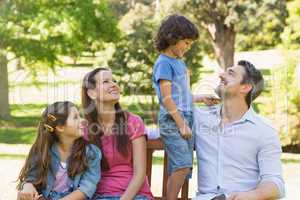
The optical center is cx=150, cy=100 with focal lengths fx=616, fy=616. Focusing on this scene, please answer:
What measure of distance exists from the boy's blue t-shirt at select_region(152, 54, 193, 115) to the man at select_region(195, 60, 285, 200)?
1.90ft

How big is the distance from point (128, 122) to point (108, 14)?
13.7 meters

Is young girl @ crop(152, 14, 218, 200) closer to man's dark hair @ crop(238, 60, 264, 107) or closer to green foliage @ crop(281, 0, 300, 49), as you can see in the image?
man's dark hair @ crop(238, 60, 264, 107)

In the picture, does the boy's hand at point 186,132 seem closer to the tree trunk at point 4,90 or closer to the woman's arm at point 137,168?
the woman's arm at point 137,168

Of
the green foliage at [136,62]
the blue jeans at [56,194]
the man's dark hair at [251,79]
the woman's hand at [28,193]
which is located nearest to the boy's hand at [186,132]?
the man's dark hair at [251,79]

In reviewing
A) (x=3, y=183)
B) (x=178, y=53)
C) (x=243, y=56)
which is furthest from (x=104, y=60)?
(x=243, y=56)

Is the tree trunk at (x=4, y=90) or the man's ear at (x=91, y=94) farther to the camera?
the tree trunk at (x=4, y=90)

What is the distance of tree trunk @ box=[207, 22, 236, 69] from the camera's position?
25266 millimetres

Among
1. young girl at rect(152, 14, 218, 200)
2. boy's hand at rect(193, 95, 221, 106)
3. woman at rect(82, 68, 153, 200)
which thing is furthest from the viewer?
young girl at rect(152, 14, 218, 200)

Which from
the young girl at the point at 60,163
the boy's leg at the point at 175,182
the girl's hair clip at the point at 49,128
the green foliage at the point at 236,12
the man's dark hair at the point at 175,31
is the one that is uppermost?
the green foliage at the point at 236,12

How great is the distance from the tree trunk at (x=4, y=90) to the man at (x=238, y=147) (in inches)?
555

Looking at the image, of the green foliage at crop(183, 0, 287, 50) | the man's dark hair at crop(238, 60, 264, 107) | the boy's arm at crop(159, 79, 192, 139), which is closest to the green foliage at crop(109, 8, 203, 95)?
the green foliage at crop(183, 0, 287, 50)

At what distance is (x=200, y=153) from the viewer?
407 cm

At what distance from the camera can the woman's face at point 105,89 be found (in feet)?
13.6

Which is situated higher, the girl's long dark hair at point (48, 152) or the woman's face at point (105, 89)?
the woman's face at point (105, 89)
